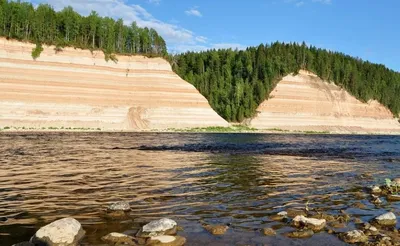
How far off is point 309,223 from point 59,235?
556 cm

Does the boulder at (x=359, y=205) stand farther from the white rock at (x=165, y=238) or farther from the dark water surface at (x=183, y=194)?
the white rock at (x=165, y=238)

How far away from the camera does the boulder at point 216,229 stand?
813 cm

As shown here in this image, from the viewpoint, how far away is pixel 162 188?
43.9 feet

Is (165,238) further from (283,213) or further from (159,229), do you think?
(283,213)

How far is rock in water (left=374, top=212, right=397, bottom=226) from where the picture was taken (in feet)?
28.9

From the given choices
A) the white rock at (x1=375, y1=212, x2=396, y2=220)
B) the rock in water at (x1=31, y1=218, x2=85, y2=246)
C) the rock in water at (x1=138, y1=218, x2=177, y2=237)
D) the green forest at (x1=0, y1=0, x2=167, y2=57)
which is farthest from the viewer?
the green forest at (x1=0, y1=0, x2=167, y2=57)

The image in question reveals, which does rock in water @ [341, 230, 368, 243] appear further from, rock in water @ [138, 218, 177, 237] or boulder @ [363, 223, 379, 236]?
rock in water @ [138, 218, 177, 237]

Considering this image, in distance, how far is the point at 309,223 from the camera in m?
8.55

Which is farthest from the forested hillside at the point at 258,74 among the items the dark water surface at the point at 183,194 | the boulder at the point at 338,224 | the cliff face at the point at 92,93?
the boulder at the point at 338,224

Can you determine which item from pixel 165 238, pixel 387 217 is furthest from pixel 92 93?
pixel 387 217

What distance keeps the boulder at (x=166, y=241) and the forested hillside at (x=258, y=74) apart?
85968 mm

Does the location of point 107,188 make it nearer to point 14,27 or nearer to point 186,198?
point 186,198

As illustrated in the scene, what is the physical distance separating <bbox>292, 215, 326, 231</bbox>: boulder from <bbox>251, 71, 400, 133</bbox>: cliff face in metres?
80.7

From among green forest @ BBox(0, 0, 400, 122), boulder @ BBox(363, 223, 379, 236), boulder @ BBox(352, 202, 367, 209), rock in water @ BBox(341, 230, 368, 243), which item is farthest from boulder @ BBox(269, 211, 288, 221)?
green forest @ BBox(0, 0, 400, 122)
